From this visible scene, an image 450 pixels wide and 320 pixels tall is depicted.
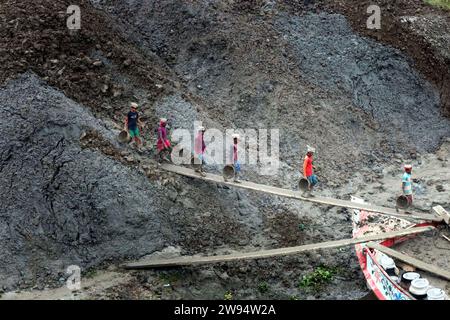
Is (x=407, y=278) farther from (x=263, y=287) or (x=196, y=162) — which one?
(x=196, y=162)

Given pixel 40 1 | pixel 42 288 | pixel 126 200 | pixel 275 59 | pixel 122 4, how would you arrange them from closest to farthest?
pixel 42 288, pixel 126 200, pixel 40 1, pixel 275 59, pixel 122 4

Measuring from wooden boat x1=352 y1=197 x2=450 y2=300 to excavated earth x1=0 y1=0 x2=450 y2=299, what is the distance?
59cm

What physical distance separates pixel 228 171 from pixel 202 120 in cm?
272

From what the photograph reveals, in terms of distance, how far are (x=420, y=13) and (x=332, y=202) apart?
36.4 ft

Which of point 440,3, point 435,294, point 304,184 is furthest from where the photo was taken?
point 440,3

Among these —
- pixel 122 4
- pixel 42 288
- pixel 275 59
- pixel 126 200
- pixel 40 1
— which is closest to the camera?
pixel 42 288

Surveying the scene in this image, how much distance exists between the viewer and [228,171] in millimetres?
15906

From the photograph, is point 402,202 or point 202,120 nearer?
point 402,202

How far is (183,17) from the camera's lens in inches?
864

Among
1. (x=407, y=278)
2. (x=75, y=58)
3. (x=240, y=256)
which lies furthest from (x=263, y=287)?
(x=75, y=58)

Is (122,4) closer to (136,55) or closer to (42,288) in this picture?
(136,55)

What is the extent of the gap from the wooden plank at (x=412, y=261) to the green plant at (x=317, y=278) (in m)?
1.26

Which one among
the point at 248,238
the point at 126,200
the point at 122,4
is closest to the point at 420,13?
the point at 122,4

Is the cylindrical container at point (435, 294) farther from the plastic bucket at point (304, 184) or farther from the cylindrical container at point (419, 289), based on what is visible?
the plastic bucket at point (304, 184)
